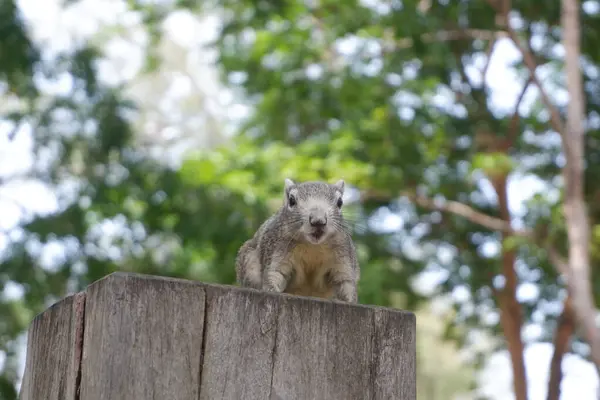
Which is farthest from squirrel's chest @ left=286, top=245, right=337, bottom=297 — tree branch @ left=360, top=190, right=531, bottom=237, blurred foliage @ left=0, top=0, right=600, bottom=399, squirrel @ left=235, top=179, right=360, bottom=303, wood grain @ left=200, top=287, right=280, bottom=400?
tree branch @ left=360, top=190, right=531, bottom=237

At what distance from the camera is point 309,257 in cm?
407

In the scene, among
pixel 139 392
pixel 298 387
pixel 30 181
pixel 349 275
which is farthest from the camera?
pixel 30 181

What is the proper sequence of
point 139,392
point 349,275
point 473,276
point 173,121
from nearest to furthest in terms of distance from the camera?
point 139,392 → point 349,275 → point 473,276 → point 173,121

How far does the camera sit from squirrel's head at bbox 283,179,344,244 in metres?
3.92

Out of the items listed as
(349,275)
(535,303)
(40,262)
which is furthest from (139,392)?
(535,303)

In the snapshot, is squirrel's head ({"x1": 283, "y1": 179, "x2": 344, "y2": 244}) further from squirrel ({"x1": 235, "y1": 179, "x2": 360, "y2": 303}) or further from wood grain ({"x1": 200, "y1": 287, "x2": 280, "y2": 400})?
wood grain ({"x1": 200, "y1": 287, "x2": 280, "y2": 400})

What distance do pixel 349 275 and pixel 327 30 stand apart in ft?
40.1

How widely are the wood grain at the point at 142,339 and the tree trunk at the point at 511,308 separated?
46.0ft

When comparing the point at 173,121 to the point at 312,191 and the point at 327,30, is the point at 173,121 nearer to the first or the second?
the point at 327,30

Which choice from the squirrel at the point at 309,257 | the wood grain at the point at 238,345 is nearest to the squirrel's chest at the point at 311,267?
the squirrel at the point at 309,257

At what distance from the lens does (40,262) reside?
13797 mm

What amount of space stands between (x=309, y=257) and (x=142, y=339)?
1675mm

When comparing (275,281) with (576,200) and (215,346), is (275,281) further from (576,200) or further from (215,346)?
(576,200)

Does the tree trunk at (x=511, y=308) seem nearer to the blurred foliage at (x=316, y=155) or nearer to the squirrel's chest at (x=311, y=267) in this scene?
the blurred foliage at (x=316, y=155)
